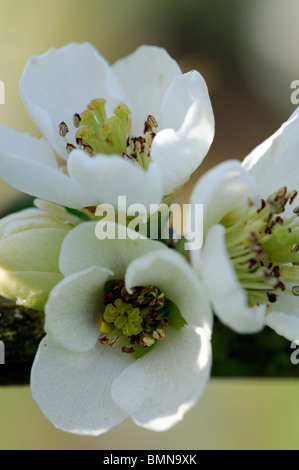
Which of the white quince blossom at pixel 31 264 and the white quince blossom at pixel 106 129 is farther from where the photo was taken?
the white quince blossom at pixel 31 264

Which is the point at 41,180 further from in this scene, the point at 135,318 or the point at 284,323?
the point at 284,323

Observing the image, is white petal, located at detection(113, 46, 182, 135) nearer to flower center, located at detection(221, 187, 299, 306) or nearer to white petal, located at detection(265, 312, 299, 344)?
flower center, located at detection(221, 187, 299, 306)

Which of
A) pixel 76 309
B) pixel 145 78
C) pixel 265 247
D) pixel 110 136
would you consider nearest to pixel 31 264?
pixel 76 309

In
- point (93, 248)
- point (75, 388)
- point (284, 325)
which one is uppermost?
point (93, 248)

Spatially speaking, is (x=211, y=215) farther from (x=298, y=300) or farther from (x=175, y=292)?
(x=298, y=300)

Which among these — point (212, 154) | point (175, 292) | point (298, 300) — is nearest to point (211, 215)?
point (175, 292)

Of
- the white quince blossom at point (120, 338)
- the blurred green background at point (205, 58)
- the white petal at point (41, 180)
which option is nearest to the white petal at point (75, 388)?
the white quince blossom at point (120, 338)

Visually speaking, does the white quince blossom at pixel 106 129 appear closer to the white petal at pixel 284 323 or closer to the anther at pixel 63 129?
the anther at pixel 63 129
